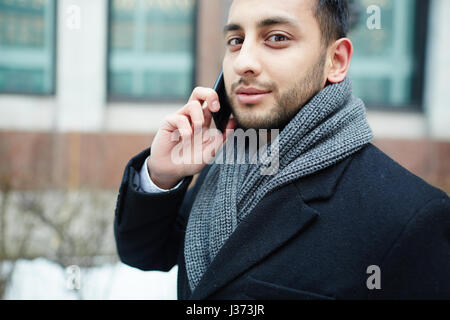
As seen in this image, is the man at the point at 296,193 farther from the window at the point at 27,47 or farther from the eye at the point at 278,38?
the window at the point at 27,47

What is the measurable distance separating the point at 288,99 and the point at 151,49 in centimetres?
528

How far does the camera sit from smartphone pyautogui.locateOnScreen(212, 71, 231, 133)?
75.2 inches

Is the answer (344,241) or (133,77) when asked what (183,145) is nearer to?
(344,241)

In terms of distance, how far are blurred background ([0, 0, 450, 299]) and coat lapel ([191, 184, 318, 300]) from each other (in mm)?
3531

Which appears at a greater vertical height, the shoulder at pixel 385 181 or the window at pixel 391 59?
the window at pixel 391 59

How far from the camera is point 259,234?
1.56 meters

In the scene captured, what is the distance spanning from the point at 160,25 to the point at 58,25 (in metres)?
1.44

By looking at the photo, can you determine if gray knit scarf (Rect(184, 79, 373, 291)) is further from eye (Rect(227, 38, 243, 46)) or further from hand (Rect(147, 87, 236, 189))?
eye (Rect(227, 38, 243, 46))

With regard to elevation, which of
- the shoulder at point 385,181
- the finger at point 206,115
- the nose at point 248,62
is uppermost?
the nose at point 248,62

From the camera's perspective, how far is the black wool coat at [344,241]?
4.59ft

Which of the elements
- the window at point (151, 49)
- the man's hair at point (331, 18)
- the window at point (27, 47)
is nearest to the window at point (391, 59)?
the window at point (151, 49)

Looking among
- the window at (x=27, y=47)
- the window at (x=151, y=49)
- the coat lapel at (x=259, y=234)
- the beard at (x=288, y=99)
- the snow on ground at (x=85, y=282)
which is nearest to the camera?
the coat lapel at (x=259, y=234)
